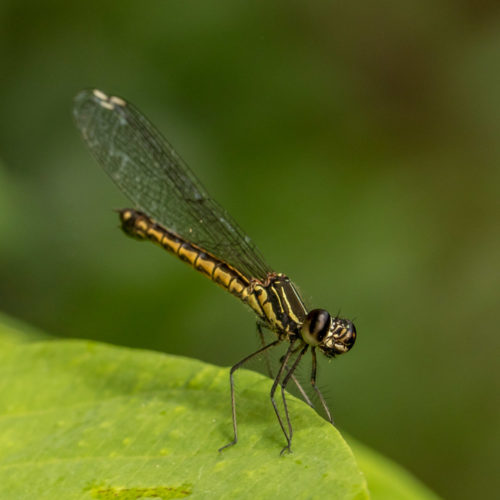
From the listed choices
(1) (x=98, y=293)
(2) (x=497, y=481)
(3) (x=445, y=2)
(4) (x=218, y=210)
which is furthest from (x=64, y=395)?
(3) (x=445, y=2)

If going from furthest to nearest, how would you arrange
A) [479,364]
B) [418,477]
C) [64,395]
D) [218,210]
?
1. [479,364]
2. [418,477]
3. [218,210]
4. [64,395]

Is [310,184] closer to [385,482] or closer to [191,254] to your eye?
[191,254]

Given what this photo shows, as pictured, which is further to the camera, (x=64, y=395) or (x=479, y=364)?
(x=479, y=364)

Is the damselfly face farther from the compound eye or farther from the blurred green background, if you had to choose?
the blurred green background

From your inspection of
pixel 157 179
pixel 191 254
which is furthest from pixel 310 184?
pixel 191 254

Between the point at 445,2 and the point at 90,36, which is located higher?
the point at 445,2

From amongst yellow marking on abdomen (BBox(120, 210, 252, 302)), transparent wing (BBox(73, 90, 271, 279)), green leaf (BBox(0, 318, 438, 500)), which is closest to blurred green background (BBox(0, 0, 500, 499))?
transparent wing (BBox(73, 90, 271, 279))

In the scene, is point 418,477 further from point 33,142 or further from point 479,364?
point 33,142
